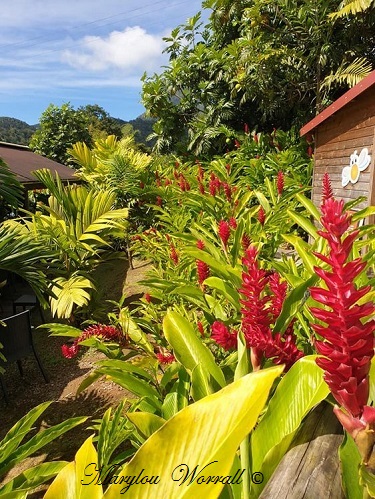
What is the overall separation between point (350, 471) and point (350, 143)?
478 cm

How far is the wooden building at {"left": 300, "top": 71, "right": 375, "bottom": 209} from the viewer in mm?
4273

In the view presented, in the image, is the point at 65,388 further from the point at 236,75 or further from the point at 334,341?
the point at 236,75

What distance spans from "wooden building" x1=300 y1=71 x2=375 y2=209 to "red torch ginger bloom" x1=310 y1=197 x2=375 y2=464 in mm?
4021

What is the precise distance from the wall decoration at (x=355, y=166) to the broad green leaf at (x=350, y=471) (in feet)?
13.8

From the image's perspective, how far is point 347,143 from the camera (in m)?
4.91

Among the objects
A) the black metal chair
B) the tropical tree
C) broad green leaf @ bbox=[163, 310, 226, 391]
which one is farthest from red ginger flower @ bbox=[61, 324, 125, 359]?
the tropical tree

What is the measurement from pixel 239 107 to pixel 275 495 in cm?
1146

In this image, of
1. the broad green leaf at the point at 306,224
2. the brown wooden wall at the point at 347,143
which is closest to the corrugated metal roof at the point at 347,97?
the brown wooden wall at the point at 347,143

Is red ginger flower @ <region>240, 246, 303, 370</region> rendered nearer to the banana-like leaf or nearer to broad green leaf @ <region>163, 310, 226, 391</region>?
broad green leaf @ <region>163, 310, 226, 391</region>

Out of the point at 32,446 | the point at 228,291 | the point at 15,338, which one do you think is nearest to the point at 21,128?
the point at 15,338

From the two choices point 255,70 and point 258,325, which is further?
point 255,70

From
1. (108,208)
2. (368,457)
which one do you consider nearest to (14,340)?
(108,208)

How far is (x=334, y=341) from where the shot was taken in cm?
54

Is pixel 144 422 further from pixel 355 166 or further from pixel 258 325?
pixel 355 166
